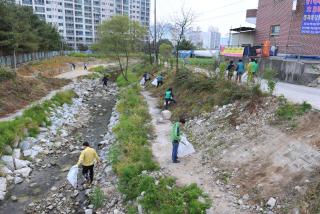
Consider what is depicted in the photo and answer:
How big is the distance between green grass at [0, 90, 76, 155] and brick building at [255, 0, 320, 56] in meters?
22.6

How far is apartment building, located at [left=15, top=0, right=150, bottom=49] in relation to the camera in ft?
282

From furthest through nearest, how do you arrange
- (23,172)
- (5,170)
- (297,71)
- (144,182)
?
(297,71) < (23,172) < (5,170) < (144,182)

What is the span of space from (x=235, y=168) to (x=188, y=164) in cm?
182

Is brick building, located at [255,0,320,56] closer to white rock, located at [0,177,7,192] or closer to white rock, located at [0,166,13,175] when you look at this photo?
white rock, located at [0,166,13,175]

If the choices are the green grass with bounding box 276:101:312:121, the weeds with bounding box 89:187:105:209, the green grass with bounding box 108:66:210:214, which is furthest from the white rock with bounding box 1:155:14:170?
the green grass with bounding box 276:101:312:121

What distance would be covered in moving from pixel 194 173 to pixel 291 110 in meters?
4.62

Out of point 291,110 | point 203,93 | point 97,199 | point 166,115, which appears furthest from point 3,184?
point 203,93

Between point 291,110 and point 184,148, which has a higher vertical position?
point 291,110

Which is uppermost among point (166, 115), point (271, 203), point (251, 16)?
point (251, 16)

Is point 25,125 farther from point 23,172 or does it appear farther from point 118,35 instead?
point 118,35

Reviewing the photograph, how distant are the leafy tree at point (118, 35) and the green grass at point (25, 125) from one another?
16.8 metres

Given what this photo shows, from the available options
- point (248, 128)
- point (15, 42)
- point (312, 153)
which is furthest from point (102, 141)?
point (15, 42)

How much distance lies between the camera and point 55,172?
11.8m

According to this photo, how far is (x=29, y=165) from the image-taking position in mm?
12141
